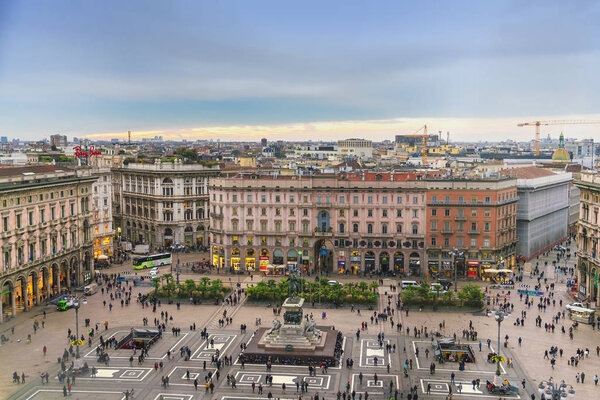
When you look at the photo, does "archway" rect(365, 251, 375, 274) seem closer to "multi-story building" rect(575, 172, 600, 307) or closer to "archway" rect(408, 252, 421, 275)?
"archway" rect(408, 252, 421, 275)

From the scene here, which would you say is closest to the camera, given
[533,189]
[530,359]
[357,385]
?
[357,385]

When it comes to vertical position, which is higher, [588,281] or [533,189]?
Result: [533,189]

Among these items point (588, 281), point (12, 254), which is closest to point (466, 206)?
point (588, 281)

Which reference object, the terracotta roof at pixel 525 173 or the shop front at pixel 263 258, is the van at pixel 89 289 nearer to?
the shop front at pixel 263 258

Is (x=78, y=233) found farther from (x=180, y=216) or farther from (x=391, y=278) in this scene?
(x=391, y=278)

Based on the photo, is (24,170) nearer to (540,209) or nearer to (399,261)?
(399,261)

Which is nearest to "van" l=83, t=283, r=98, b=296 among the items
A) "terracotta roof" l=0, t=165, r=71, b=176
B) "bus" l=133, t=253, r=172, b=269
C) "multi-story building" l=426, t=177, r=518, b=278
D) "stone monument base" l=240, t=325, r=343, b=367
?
"bus" l=133, t=253, r=172, b=269
